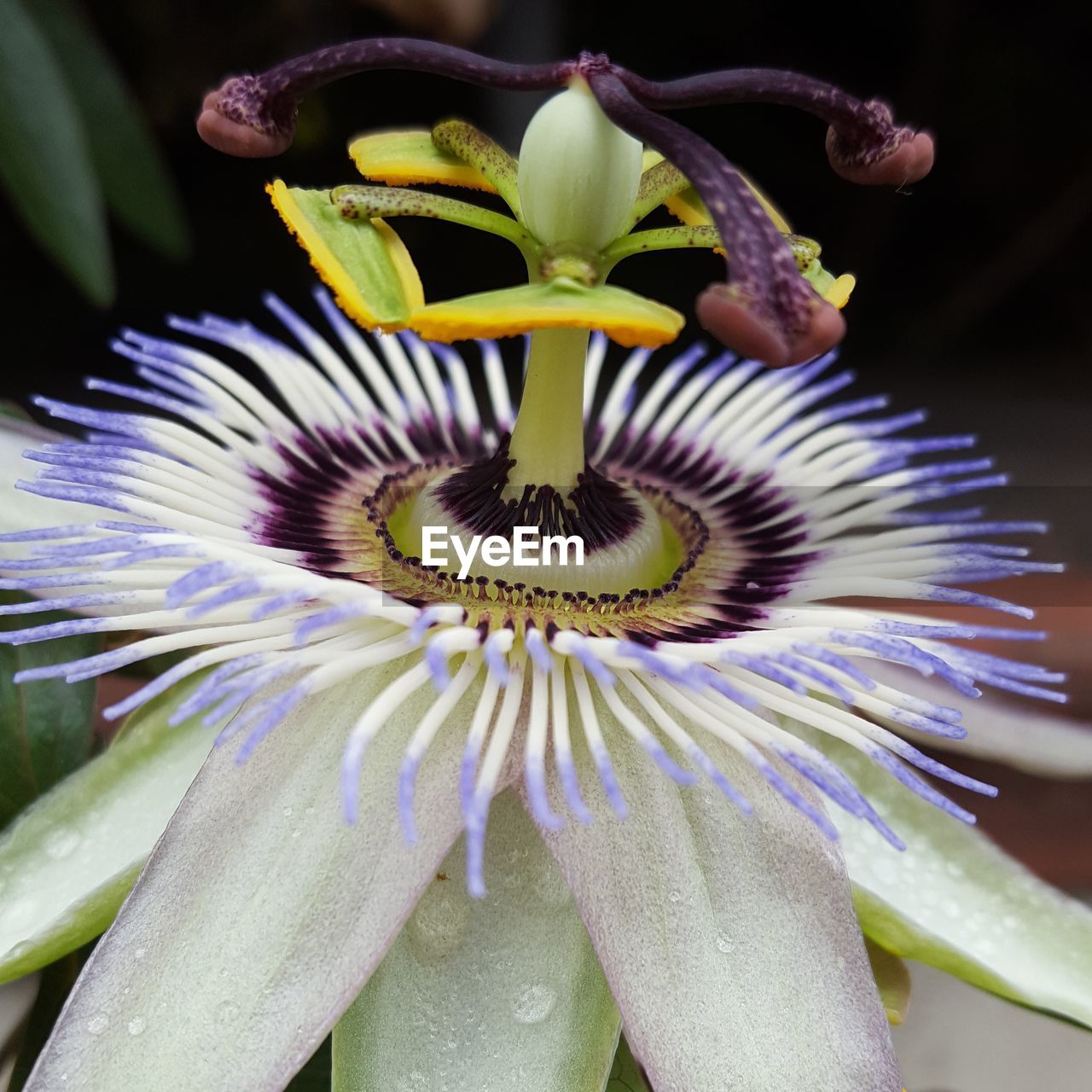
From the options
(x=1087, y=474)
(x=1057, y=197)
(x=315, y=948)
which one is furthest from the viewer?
(x=1057, y=197)

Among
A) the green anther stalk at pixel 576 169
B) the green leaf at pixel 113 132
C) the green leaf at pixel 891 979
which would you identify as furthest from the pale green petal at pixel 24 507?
the green leaf at pixel 113 132

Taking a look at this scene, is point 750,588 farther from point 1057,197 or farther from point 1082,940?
point 1057,197

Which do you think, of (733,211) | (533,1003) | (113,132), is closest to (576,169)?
(733,211)

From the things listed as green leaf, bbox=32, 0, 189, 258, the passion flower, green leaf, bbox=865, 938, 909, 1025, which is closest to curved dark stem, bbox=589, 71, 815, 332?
the passion flower

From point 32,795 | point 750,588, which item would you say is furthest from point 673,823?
point 32,795

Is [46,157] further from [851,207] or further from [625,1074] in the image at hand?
[851,207]

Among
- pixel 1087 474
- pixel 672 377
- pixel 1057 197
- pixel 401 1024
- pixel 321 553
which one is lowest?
pixel 401 1024

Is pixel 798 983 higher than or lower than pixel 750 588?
lower
